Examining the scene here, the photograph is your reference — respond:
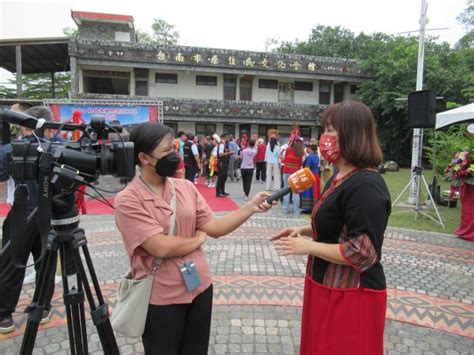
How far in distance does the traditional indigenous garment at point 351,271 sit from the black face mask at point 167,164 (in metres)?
0.78

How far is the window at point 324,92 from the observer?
83.7ft

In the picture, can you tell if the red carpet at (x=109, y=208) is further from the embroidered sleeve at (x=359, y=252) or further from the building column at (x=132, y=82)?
the building column at (x=132, y=82)

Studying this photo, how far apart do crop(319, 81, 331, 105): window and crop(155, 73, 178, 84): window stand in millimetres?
10171

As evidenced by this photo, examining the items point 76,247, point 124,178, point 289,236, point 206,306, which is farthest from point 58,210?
point 289,236

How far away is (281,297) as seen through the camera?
388cm

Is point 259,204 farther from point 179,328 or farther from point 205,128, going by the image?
point 205,128

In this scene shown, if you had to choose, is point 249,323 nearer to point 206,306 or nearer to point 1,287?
point 206,306

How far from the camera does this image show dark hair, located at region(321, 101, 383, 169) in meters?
1.71

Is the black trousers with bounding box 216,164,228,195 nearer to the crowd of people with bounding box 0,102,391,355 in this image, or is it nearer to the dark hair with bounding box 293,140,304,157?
the dark hair with bounding box 293,140,304,157

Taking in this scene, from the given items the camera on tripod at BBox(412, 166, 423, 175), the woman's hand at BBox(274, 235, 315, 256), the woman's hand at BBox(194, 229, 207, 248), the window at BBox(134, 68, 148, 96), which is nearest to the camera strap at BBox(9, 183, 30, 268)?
the woman's hand at BBox(194, 229, 207, 248)

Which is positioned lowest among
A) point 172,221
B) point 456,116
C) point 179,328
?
point 179,328

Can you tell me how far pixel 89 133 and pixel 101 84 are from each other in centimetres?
2577

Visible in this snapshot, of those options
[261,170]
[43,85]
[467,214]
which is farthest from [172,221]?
[43,85]

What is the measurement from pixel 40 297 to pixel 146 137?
98 cm
